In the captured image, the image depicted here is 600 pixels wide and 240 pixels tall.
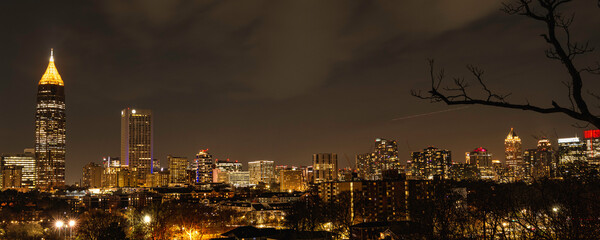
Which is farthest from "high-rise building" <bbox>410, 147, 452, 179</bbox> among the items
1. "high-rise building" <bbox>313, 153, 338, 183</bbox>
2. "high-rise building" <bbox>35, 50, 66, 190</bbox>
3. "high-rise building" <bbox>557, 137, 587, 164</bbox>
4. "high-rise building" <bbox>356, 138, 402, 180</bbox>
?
"high-rise building" <bbox>35, 50, 66, 190</bbox>

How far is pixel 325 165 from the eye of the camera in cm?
18988

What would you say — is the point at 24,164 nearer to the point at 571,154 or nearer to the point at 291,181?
the point at 291,181

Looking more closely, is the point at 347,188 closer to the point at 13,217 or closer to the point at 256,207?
the point at 256,207

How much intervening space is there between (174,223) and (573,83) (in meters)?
45.5

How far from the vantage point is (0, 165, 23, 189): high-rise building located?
554ft

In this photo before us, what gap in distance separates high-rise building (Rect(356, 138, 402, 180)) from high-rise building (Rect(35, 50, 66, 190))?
12360cm

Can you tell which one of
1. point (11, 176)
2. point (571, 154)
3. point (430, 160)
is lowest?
point (11, 176)

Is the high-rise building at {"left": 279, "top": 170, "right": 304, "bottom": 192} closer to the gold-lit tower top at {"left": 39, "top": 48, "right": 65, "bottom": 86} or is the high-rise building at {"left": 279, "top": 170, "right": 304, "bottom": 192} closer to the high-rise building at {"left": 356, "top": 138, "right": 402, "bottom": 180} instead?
the high-rise building at {"left": 356, "top": 138, "right": 402, "bottom": 180}

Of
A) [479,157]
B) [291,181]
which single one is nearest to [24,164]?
[291,181]

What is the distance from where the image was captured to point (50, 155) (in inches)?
7623

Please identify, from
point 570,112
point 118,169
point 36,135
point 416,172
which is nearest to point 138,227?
point 570,112

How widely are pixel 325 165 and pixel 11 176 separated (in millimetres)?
117034

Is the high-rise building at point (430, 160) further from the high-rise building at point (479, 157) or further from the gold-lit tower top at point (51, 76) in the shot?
the gold-lit tower top at point (51, 76)

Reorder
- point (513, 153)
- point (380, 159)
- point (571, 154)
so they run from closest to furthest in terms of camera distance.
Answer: point (571, 154) → point (513, 153) → point (380, 159)
